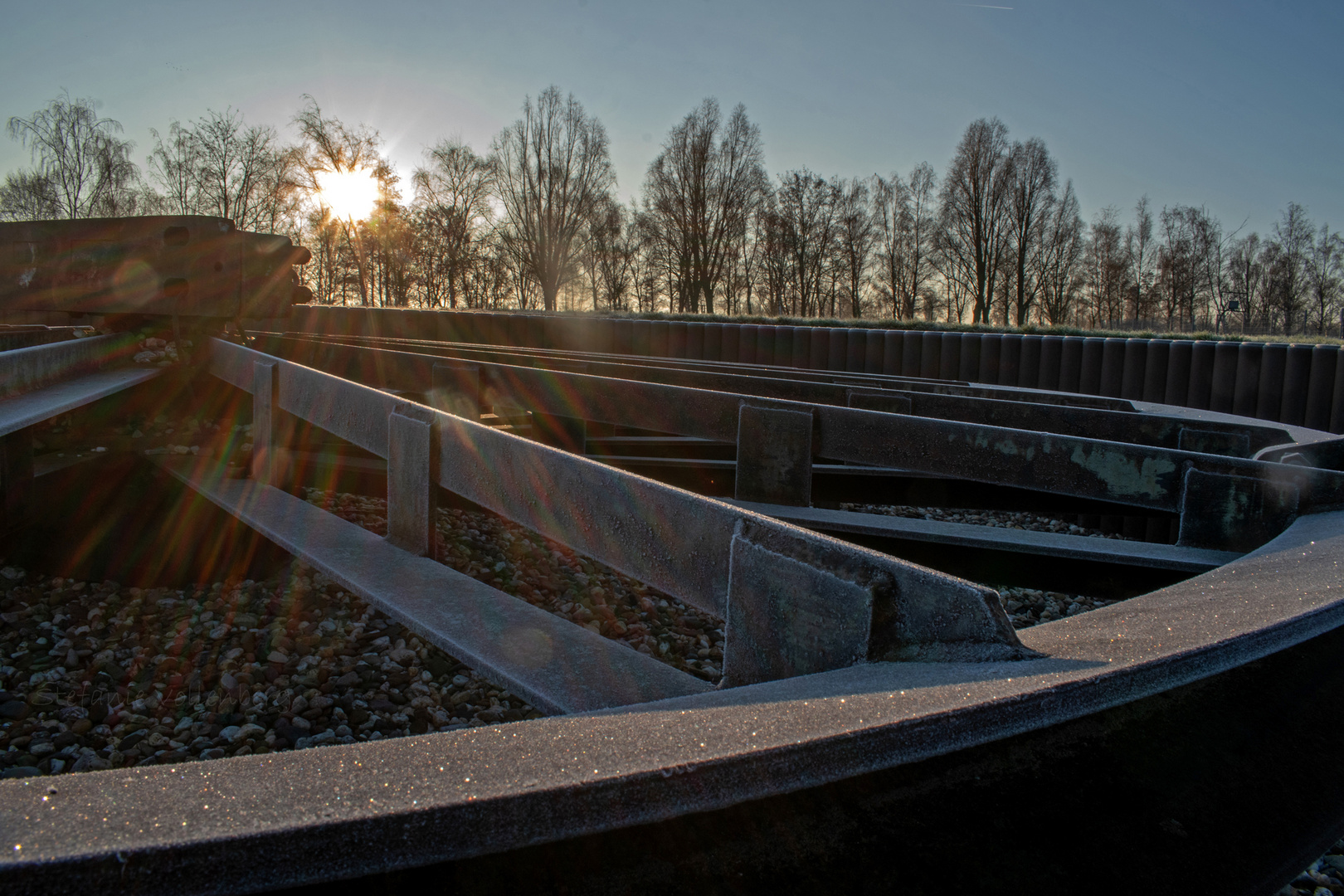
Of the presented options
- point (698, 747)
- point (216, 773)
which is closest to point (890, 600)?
point (698, 747)

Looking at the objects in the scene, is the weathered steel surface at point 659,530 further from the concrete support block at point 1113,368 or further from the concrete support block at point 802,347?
the concrete support block at point 802,347

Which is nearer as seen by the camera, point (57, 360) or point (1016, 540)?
point (1016, 540)

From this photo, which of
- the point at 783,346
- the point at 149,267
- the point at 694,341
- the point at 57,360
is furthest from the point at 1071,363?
the point at 57,360

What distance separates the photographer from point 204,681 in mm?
3443

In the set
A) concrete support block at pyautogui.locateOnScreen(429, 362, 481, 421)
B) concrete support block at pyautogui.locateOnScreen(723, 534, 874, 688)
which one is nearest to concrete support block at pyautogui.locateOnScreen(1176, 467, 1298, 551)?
concrete support block at pyautogui.locateOnScreen(723, 534, 874, 688)

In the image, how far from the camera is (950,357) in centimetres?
1248

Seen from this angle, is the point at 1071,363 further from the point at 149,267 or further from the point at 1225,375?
the point at 149,267

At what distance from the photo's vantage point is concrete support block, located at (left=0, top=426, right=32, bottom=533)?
5363 millimetres

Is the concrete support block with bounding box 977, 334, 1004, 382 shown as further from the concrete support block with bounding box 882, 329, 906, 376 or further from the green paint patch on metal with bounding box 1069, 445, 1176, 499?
the green paint patch on metal with bounding box 1069, 445, 1176, 499

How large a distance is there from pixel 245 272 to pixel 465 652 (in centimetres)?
723

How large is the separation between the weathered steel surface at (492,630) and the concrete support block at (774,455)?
4.71 ft

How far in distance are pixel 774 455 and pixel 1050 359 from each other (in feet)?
30.4

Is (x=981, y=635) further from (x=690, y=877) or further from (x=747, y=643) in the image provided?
(x=690, y=877)

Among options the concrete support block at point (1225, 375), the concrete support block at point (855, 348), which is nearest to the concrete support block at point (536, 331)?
the concrete support block at point (855, 348)
